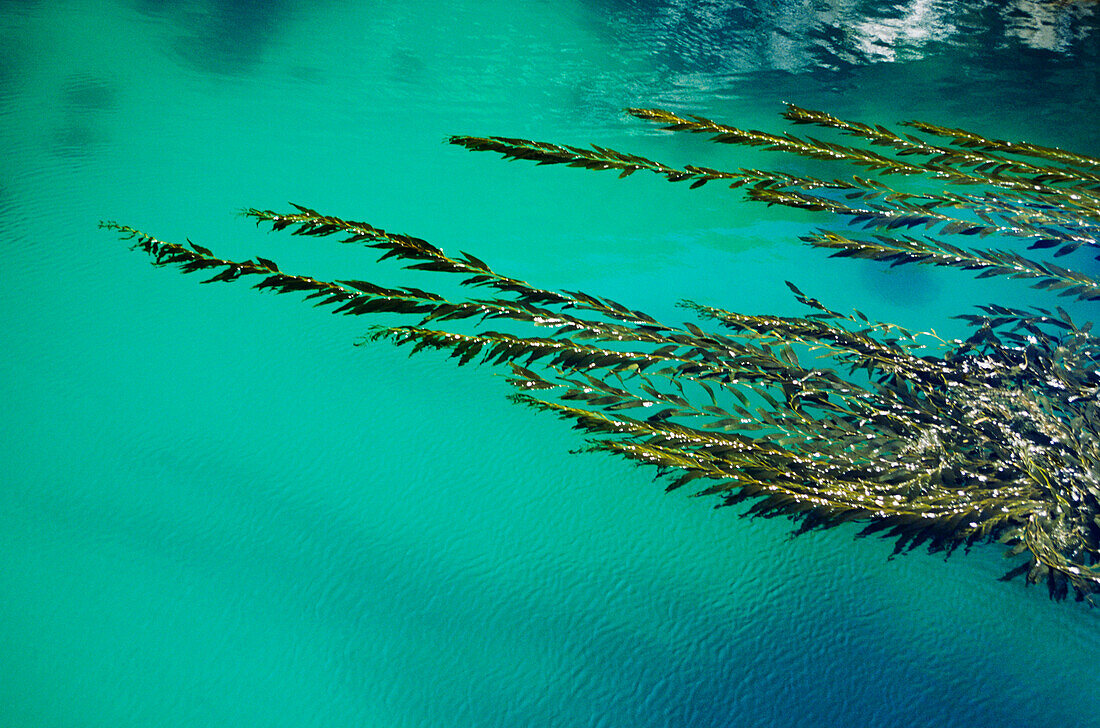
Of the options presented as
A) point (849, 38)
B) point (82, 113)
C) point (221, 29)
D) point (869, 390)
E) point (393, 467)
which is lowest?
point (393, 467)

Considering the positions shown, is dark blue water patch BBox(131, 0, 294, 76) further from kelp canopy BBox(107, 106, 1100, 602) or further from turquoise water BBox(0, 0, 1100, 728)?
kelp canopy BBox(107, 106, 1100, 602)

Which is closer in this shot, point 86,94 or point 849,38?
point 86,94

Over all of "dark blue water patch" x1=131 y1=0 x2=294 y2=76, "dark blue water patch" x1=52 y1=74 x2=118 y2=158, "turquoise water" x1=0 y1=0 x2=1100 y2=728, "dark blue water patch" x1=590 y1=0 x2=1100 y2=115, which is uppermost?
"dark blue water patch" x1=590 y1=0 x2=1100 y2=115

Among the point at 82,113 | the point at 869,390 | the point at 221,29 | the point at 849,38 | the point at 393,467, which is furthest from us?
the point at 849,38

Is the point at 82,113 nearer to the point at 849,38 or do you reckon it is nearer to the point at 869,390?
the point at 869,390

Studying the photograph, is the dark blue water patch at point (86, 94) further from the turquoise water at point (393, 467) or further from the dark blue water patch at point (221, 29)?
the dark blue water patch at point (221, 29)

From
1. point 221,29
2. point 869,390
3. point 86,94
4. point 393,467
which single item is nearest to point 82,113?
point 86,94

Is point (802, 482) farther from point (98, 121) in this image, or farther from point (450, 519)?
point (98, 121)

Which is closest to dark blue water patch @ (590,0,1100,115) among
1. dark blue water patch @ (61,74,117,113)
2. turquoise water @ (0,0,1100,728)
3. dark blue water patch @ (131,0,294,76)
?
turquoise water @ (0,0,1100,728)
